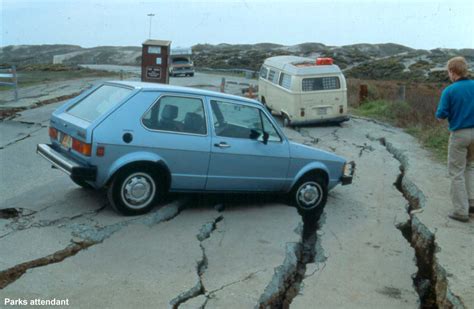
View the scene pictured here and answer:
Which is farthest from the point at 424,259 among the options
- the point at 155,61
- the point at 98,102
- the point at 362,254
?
the point at 155,61

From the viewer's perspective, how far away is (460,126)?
701 centimetres

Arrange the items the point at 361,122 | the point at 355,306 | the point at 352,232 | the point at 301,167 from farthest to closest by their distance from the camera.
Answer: the point at 361,122, the point at 301,167, the point at 352,232, the point at 355,306

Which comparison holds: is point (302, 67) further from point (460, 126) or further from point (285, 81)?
point (460, 126)

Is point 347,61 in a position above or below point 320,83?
above

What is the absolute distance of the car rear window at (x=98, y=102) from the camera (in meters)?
6.55

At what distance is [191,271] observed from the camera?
5.12 meters

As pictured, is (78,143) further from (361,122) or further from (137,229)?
A: (361,122)

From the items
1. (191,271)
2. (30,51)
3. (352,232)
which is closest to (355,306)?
(191,271)

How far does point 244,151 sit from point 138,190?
4.74 ft

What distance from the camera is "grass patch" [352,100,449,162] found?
512 inches

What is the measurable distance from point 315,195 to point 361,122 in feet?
33.0

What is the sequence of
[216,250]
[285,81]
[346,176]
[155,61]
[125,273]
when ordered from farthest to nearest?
[155,61], [285,81], [346,176], [216,250], [125,273]

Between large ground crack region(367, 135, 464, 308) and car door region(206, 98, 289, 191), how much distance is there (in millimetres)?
1786

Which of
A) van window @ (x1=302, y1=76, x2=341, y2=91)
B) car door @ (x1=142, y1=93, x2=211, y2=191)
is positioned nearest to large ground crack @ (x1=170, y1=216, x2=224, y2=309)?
car door @ (x1=142, y1=93, x2=211, y2=191)
